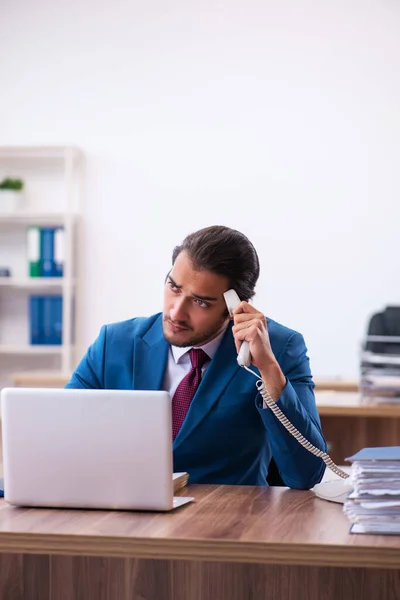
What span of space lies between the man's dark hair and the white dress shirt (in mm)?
138

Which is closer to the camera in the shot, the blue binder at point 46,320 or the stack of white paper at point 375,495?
the stack of white paper at point 375,495

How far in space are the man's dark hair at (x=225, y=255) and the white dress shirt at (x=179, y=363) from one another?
0.45 ft

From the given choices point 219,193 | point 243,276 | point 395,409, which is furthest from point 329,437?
point 219,193

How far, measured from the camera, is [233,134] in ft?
18.1

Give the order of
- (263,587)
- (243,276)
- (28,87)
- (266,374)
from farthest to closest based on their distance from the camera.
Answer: (28,87) → (243,276) → (266,374) → (263,587)

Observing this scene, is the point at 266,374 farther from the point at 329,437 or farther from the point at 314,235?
the point at 314,235

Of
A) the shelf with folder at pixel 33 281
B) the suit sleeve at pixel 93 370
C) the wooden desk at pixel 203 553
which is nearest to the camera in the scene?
the wooden desk at pixel 203 553

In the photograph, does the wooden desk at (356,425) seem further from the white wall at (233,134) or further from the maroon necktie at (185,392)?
the white wall at (233,134)

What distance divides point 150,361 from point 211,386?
0.18m

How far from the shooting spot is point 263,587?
1563 mm

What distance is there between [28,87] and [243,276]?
4.05 meters

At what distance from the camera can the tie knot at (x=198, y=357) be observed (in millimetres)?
2109

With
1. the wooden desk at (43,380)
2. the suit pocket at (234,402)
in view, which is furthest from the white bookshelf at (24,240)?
the suit pocket at (234,402)

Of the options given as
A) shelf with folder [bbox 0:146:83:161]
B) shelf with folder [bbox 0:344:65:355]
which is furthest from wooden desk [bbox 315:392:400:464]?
shelf with folder [bbox 0:146:83:161]
